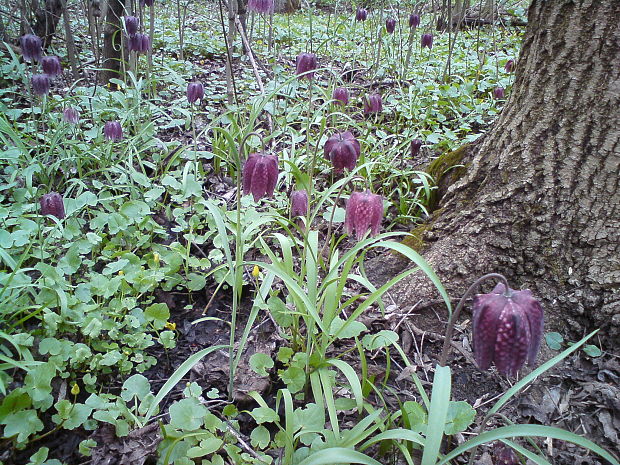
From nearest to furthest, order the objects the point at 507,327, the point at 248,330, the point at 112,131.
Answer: the point at 507,327 < the point at 248,330 < the point at 112,131

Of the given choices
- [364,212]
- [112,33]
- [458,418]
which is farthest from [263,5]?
[458,418]

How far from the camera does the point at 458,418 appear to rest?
1046mm

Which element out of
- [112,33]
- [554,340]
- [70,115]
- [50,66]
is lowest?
[554,340]

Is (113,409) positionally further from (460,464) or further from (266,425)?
(460,464)

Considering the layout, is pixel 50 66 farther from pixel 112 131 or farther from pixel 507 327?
pixel 507 327

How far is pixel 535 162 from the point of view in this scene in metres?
1.49

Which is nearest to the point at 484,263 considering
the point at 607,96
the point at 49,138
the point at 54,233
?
the point at 607,96

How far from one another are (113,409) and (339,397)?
0.56 meters

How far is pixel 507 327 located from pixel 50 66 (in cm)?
242

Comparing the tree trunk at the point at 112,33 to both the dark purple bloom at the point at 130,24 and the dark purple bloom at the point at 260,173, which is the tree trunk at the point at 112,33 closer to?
the dark purple bloom at the point at 130,24

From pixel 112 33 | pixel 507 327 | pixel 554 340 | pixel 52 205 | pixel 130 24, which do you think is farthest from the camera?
pixel 112 33

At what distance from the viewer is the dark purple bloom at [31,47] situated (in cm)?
237

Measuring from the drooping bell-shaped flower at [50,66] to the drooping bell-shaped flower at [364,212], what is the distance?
74.3 inches

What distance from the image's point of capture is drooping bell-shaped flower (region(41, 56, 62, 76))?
7.70ft
